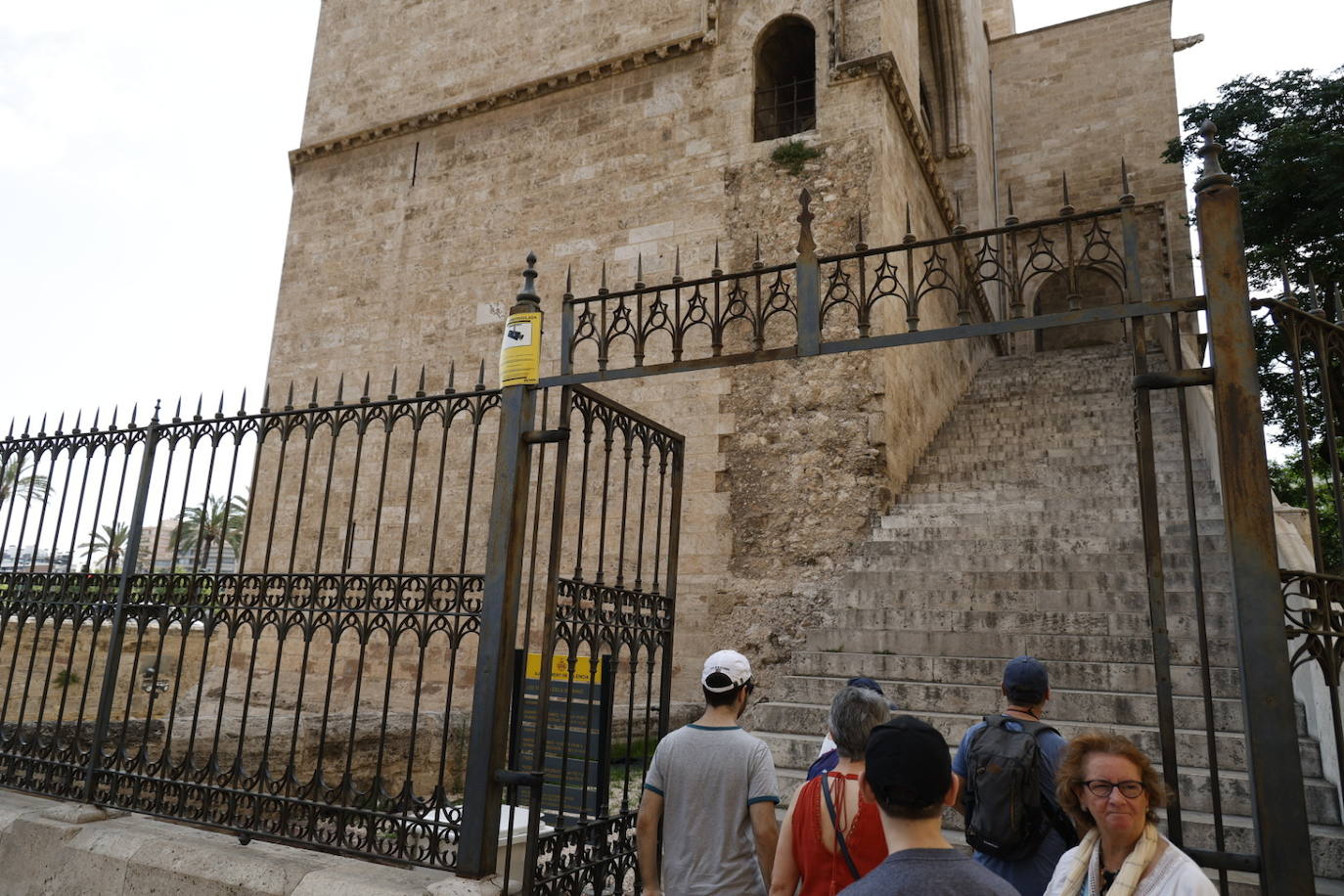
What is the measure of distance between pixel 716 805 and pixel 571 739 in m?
1.75

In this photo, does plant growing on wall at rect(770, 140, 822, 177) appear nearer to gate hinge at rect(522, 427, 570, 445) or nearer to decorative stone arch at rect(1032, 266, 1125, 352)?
gate hinge at rect(522, 427, 570, 445)

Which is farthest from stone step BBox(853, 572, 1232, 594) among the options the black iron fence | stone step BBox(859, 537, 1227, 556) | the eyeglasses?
the eyeglasses

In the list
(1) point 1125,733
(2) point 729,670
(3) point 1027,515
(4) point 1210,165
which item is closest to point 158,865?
(2) point 729,670

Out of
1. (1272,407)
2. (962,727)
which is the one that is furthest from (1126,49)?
(962,727)

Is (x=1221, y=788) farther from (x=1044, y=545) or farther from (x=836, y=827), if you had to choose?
(x=836, y=827)

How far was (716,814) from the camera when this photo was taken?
2902 millimetres

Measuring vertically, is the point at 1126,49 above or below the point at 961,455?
above

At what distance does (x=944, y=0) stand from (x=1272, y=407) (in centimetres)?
1048

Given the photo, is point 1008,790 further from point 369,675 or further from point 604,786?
point 369,675

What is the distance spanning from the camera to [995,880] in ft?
5.92

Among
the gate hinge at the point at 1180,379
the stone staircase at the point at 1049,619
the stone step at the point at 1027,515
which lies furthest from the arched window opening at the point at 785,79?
the gate hinge at the point at 1180,379

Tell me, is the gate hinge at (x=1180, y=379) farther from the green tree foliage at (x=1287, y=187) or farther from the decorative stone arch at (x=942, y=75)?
the decorative stone arch at (x=942, y=75)

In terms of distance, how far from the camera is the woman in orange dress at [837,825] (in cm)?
236

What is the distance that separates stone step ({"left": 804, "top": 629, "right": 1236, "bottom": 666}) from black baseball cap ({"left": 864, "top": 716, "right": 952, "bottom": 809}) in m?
4.26
